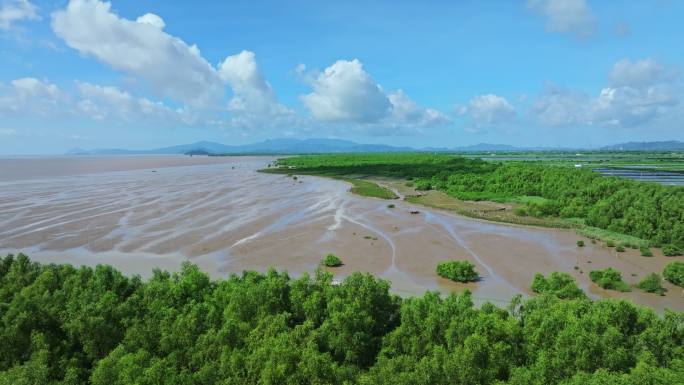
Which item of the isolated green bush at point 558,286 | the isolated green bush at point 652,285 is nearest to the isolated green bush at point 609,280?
the isolated green bush at point 652,285

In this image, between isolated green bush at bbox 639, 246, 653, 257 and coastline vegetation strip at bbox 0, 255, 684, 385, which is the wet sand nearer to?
isolated green bush at bbox 639, 246, 653, 257

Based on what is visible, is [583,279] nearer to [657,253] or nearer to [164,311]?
[657,253]

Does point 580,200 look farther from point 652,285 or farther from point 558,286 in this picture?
point 558,286

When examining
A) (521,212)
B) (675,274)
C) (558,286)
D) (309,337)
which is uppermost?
(309,337)

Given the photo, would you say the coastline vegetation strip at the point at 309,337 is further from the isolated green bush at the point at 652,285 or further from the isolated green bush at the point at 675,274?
the isolated green bush at the point at 675,274

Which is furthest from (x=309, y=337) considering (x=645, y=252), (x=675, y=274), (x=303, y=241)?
(x=645, y=252)

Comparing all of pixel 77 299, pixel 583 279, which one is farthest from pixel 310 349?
pixel 583 279
